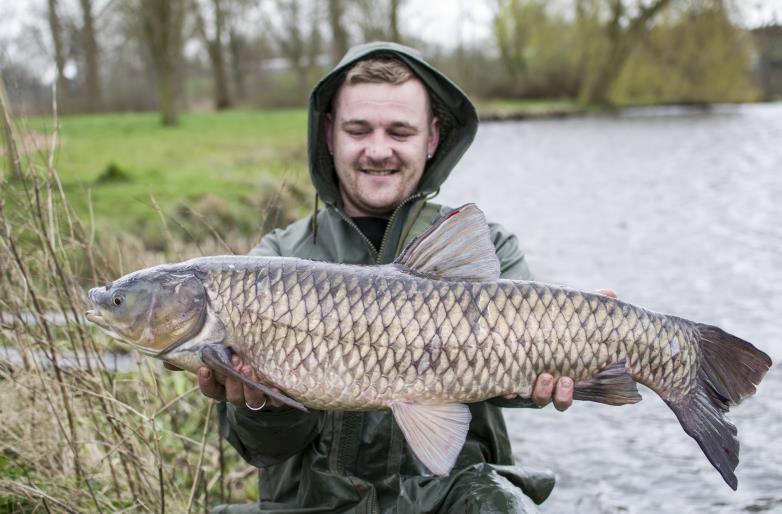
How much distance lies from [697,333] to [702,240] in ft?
26.1

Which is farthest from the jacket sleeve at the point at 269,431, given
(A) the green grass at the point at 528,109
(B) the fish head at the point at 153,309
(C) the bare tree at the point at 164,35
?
(A) the green grass at the point at 528,109

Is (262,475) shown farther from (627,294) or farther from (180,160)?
(180,160)

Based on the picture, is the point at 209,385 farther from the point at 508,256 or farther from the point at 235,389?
the point at 508,256

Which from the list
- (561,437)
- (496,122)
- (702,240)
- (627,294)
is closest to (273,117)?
(496,122)

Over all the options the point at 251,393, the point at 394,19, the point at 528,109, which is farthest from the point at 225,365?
the point at 528,109

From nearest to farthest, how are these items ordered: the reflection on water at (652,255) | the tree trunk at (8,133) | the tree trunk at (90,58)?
the tree trunk at (8,133) → the reflection on water at (652,255) → the tree trunk at (90,58)

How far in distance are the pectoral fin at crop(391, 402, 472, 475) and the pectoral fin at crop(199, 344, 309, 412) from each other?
0.28 metres

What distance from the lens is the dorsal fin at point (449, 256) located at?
236 cm

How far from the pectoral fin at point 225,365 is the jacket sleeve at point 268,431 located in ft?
1.12

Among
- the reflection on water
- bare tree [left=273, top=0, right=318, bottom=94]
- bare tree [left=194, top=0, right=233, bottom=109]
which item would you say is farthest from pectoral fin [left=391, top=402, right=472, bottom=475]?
bare tree [left=273, top=0, right=318, bottom=94]

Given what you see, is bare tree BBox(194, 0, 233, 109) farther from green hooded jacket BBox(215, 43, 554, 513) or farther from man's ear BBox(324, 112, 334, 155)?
green hooded jacket BBox(215, 43, 554, 513)

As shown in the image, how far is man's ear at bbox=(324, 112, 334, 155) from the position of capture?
346cm

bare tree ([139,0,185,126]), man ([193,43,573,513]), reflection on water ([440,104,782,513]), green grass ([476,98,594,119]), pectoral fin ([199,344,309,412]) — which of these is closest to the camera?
pectoral fin ([199,344,309,412])

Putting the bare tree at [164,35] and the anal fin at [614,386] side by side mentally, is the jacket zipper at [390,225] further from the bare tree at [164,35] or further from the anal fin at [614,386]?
the bare tree at [164,35]
